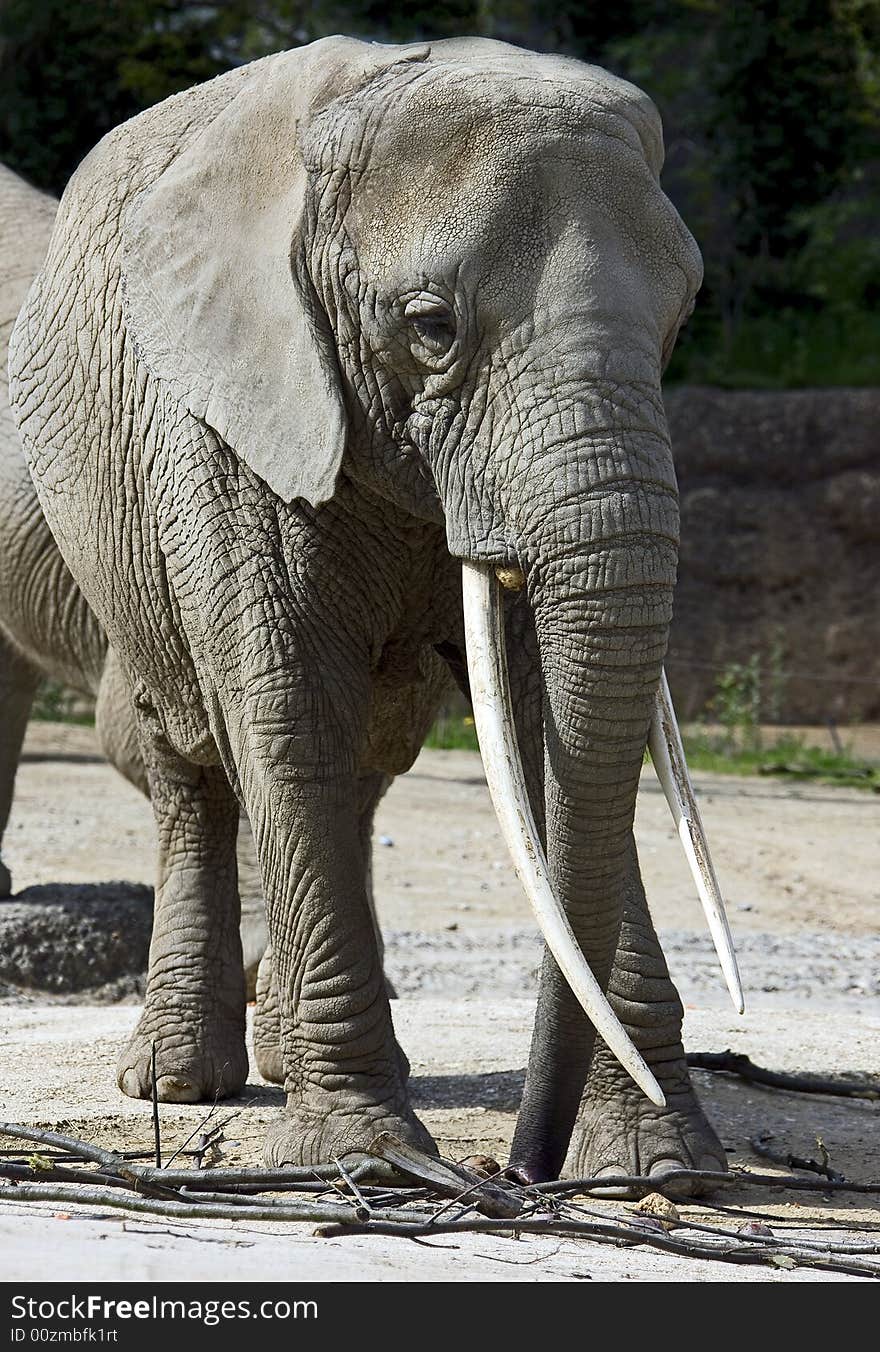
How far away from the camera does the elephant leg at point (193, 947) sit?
5645 millimetres

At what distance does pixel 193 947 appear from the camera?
227 inches

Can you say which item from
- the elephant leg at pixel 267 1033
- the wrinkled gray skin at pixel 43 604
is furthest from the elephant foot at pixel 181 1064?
the wrinkled gray skin at pixel 43 604

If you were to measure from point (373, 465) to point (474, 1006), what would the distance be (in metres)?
2.92

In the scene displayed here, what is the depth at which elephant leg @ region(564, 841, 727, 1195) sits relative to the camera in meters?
4.60

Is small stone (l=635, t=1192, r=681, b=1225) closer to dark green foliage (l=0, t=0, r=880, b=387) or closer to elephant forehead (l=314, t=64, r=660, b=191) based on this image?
elephant forehead (l=314, t=64, r=660, b=191)

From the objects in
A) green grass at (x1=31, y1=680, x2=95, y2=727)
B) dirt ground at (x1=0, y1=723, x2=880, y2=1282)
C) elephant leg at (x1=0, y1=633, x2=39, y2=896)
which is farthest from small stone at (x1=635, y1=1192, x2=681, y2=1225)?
green grass at (x1=31, y1=680, x2=95, y2=727)

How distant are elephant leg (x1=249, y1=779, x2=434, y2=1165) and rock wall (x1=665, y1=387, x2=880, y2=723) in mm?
11182

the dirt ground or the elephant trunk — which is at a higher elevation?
the elephant trunk

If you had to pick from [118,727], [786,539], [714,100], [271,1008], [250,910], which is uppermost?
[714,100]

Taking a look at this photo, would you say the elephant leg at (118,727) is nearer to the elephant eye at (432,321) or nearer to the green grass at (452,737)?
the elephant eye at (432,321)

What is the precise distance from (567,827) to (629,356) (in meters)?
0.92

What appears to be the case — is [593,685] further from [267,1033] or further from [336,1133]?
[267,1033]

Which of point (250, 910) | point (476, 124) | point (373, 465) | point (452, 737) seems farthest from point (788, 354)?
point (476, 124)

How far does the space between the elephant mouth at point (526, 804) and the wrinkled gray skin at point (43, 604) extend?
2.84 metres
